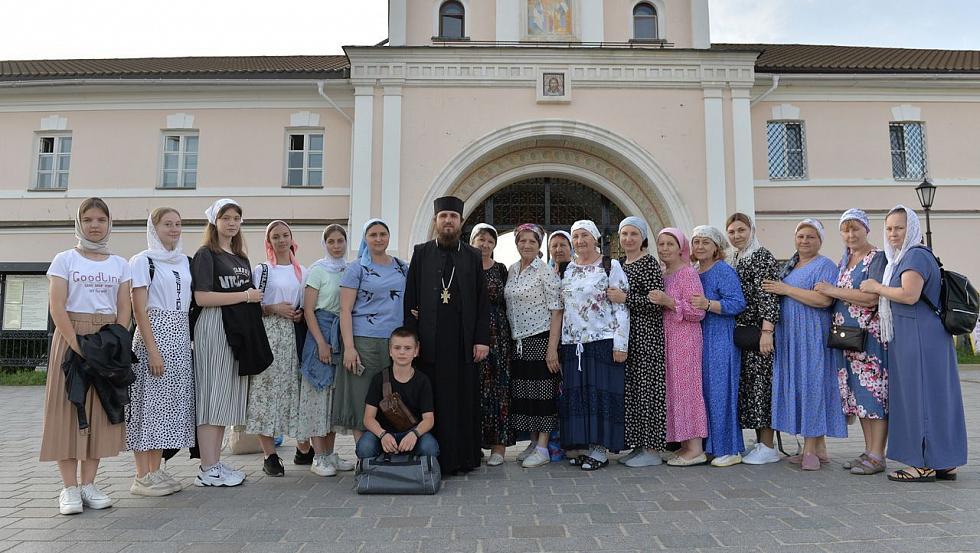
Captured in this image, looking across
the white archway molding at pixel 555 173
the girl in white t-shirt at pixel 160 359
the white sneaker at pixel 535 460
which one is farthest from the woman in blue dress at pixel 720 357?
the white archway molding at pixel 555 173

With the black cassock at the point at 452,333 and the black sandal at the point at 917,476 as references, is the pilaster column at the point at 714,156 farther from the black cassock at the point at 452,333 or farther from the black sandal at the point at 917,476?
the black cassock at the point at 452,333

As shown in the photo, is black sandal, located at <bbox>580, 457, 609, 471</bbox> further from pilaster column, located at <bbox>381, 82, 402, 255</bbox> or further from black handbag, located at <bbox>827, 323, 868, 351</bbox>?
pilaster column, located at <bbox>381, 82, 402, 255</bbox>

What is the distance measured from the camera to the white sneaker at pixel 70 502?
12.7 ft

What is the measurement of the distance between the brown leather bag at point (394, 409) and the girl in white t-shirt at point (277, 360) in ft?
2.76

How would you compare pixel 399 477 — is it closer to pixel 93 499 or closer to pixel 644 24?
pixel 93 499

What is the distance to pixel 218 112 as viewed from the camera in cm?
1502

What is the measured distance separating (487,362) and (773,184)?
12034 mm

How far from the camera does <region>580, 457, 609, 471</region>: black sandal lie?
4.95 metres

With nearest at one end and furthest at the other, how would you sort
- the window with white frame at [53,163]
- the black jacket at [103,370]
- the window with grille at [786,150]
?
1. the black jacket at [103,370]
2. the window with grille at [786,150]
3. the window with white frame at [53,163]

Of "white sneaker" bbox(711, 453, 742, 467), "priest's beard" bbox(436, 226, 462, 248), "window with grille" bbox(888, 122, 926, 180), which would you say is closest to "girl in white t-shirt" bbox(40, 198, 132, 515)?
"priest's beard" bbox(436, 226, 462, 248)

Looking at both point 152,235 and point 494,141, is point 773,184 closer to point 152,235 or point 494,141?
point 494,141

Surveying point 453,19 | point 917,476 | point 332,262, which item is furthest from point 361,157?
point 917,476

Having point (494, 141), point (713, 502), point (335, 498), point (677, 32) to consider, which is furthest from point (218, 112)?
point (713, 502)

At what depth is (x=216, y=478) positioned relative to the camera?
15.0ft
